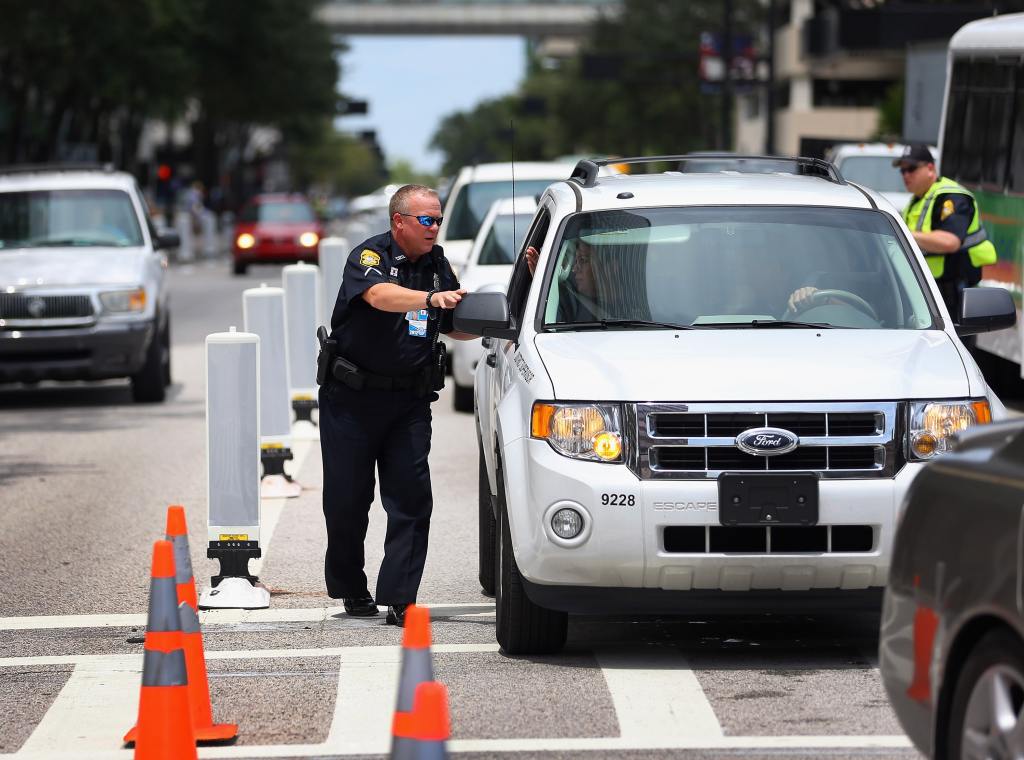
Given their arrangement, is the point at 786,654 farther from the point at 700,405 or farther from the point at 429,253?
the point at 429,253

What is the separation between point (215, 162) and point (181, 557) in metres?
82.7

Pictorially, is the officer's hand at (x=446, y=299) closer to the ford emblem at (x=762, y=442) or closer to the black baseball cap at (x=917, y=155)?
the ford emblem at (x=762, y=442)

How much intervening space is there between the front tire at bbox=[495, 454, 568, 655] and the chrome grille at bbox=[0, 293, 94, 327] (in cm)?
1026

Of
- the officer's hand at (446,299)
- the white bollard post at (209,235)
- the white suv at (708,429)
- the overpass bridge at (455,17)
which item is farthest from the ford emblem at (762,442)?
the overpass bridge at (455,17)

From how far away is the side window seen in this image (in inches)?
330

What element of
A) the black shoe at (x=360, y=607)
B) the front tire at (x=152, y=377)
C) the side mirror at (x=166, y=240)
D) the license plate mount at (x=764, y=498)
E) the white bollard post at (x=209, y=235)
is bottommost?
the white bollard post at (x=209, y=235)

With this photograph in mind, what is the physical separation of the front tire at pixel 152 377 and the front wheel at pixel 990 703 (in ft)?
43.8

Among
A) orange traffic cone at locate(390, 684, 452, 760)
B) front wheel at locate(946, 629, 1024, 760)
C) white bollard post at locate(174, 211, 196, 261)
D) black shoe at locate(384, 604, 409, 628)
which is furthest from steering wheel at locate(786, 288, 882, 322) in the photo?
white bollard post at locate(174, 211, 196, 261)

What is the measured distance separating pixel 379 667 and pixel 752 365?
1.70m

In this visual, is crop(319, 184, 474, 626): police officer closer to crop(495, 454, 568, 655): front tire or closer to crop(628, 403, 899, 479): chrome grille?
crop(495, 454, 568, 655): front tire

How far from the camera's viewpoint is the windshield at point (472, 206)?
1922 cm

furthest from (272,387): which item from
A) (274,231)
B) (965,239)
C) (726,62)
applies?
(726,62)

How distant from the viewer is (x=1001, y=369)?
1745 cm

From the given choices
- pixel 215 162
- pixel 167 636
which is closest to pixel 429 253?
pixel 167 636
